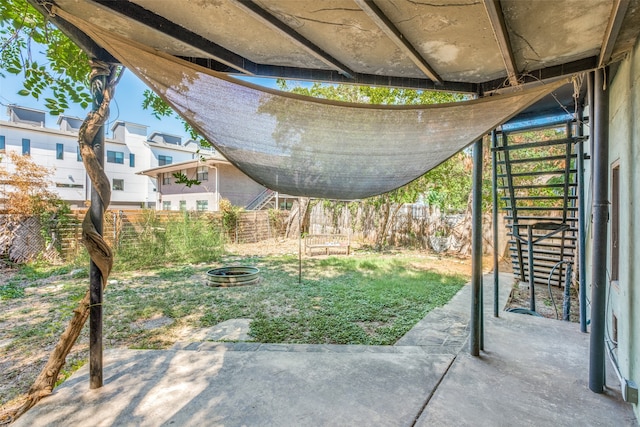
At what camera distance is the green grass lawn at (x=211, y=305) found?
9.95 feet

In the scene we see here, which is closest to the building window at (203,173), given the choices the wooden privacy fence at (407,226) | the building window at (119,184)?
the building window at (119,184)

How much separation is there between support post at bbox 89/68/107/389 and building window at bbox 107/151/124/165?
17541 mm

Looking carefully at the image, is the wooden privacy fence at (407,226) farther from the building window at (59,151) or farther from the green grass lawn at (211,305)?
the building window at (59,151)

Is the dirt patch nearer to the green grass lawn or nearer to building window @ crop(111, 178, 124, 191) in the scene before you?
the green grass lawn

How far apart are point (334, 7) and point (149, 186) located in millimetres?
19942

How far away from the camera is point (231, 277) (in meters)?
5.34

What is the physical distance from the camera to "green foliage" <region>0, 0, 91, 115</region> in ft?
6.55

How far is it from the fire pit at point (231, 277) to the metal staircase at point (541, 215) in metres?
4.20

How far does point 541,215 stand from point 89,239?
5.45m

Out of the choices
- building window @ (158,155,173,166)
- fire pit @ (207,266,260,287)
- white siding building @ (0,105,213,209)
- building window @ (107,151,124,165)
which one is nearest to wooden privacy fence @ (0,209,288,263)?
fire pit @ (207,266,260,287)

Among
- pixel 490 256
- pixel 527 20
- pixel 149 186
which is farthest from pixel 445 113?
pixel 149 186

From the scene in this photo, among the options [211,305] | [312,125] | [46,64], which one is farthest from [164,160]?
[312,125]

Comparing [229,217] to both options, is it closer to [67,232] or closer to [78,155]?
[67,232]

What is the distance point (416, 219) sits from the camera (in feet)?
31.0
